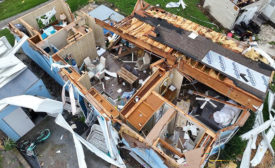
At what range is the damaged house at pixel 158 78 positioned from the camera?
12062 millimetres

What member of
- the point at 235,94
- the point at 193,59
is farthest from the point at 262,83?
the point at 193,59

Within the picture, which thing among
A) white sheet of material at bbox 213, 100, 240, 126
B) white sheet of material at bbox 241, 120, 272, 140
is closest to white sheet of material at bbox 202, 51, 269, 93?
white sheet of material at bbox 213, 100, 240, 126

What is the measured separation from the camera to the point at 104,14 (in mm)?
22688

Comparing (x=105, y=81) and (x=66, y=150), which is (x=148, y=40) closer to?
(x=105, y=81)

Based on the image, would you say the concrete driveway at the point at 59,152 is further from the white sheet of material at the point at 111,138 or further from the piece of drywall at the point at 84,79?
the piece of drywall at the point at 84,79

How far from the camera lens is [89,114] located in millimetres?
14578

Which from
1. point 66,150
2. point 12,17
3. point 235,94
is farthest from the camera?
point 12,17

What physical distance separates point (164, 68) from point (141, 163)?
6544 mm

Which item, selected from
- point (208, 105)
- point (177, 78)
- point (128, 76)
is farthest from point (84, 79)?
point (208, 105)

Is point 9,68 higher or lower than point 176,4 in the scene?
higher

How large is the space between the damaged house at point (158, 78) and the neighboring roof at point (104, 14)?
3.17 meters

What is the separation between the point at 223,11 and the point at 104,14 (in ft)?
40.7

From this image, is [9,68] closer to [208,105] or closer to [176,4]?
[208,105]

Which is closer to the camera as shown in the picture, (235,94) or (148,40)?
(235,94)
